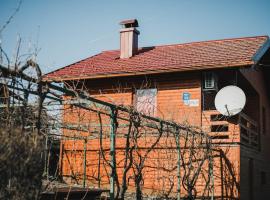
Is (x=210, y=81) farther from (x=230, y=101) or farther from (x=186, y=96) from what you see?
(x=230, y=101)

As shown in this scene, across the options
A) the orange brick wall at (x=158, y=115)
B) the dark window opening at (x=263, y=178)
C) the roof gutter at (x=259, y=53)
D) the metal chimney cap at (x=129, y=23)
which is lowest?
the dark window opening at (x=263, y=178)

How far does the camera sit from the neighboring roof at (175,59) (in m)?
14.7

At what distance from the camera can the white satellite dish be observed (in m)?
13.1

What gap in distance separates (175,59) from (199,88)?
205 centimetres

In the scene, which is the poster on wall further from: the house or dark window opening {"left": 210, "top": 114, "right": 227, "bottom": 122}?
dark window opening {"left": 210, "top": 114, "right": 227, "bottom": 122}

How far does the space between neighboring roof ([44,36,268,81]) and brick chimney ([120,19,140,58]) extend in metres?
0.37

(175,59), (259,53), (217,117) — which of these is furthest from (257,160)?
(175,59)

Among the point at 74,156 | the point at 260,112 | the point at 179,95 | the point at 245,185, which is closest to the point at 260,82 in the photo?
the point at 260,112

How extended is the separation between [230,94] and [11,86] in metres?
10.1

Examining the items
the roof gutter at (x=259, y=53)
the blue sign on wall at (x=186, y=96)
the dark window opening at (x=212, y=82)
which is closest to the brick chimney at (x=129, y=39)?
the blue sign on wall at (x=186, y=96)

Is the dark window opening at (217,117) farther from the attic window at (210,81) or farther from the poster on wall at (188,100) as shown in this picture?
the attic window at (210,81)

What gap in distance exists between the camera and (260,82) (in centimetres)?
2017

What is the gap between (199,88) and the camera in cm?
1516

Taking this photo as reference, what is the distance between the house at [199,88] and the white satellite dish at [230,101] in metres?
0.46
